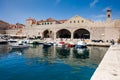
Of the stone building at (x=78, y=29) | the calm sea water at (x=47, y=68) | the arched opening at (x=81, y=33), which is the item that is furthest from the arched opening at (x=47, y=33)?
the calm sea water at (x=47, y=68)

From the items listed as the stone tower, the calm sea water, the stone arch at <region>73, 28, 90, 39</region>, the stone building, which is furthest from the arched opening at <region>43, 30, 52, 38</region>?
the calm sea water

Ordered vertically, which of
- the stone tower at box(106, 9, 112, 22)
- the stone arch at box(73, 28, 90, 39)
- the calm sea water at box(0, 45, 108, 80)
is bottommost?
the calm sea water at box(0, 45, 108, 80)

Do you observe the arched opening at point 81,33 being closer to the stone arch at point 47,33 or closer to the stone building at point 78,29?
the stone building at point 78,29

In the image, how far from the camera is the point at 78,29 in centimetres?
5291

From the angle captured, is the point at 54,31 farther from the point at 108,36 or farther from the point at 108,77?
the point at 108,77

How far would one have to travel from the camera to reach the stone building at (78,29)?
1780 inches

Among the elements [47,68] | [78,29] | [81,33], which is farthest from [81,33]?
[47,68]

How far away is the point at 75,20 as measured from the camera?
170 ft

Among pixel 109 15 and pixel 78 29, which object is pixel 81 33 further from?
pixel 109 15

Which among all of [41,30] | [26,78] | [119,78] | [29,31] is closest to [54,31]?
[41,30]

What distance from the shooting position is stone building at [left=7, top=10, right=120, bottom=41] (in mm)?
45219

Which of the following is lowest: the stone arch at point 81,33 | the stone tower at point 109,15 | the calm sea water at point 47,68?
the calm sea water at point 47,68

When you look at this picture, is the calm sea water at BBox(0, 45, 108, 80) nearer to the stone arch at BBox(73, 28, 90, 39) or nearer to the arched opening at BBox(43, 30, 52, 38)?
the stone arch at BBox(73, 28, 90, 39)

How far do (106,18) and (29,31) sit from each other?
97.6ft
